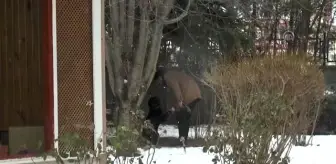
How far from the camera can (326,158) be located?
8.11m

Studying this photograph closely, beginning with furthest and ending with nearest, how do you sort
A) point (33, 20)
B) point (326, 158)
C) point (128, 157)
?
point (326, 158) < point (33, 20) < point (128, 157)

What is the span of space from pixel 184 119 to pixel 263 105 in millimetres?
4188

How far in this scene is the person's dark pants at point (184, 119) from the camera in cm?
991

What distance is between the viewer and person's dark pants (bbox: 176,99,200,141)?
32.5ft

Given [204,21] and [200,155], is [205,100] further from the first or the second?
[200,155]

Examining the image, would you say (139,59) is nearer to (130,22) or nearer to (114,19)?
(130,22)

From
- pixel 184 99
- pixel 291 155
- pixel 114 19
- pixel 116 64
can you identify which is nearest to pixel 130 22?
pixel 114 19

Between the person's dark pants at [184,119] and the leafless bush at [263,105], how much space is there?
2.85 meters

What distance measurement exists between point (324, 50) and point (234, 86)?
1060 centimetres

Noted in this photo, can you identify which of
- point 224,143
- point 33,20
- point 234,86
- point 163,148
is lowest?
point 163,148

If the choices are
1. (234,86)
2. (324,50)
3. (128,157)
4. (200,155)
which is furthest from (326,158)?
(324,50)

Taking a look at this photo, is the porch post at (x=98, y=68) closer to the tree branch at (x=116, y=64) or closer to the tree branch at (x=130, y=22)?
the tree branch at (x=130, y=22)

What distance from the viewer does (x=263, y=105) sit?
5.86 meters

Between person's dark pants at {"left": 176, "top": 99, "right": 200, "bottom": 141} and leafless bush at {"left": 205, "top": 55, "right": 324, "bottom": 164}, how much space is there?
9.36 ft
